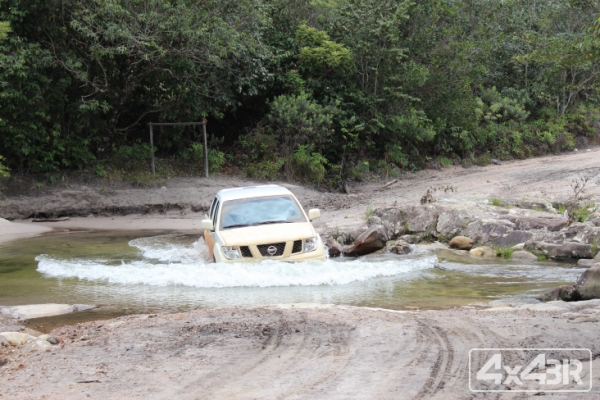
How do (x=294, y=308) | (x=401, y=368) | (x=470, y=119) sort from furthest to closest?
(x=470, y=119), (x=294, y=308), (x=401, y=368)

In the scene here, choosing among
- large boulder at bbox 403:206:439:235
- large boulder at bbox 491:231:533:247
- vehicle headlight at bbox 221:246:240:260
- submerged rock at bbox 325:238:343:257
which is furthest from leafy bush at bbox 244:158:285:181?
vehicle headlight at bbox 221:246:240:260

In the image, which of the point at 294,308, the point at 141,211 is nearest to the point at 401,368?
the point at 294,308

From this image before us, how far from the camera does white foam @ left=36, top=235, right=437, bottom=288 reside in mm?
10930

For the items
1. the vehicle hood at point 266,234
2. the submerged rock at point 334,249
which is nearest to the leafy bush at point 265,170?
the submerged rock at point 334,249

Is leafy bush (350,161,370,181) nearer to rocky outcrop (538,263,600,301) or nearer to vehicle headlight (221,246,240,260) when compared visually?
vehicle headlight (221,246,240,260)

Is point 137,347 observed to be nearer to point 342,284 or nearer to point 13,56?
point 342,284

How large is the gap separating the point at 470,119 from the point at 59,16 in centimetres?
1842

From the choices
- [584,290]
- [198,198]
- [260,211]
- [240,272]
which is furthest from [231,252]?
[198,198]

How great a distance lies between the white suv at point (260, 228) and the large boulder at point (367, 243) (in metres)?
2.66

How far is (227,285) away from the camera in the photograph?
10867mm

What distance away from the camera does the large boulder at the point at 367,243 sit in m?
14.5

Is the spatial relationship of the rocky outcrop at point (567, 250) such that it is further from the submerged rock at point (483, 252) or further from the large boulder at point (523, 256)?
the submerged rock at point (483, 252)

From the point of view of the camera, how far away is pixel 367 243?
1448 cm

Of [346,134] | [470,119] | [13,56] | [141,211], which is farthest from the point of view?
[470,119]
